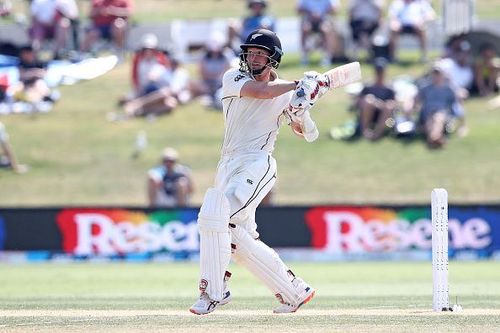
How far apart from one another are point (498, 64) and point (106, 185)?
6738 mm

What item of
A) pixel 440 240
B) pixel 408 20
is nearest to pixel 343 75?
pixel 440 240

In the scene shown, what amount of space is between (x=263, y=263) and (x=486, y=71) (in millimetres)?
12910

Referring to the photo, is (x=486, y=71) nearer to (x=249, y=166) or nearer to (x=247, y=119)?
(x=247, y=119)

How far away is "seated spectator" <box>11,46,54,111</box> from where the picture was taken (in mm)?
20109

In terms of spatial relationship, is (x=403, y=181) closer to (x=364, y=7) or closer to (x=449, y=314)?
(x=364, y=7)

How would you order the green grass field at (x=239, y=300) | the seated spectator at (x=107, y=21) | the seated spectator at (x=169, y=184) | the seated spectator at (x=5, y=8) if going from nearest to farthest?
the green grass field at (x=239, y=300), the seated spectator at (x=169, y=184), the seated spectator at (x=107, y=21), the seated spectator at (x=5, y=8)

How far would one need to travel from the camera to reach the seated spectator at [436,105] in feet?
59.7

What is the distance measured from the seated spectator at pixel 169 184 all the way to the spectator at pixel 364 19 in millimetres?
5873

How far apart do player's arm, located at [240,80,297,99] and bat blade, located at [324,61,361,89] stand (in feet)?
0.96

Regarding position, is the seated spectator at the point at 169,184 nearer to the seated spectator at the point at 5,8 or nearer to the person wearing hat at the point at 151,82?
the person wearing hat at the point at 151,82

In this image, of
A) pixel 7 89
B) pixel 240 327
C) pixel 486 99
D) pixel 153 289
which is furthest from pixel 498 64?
pixel 240 327

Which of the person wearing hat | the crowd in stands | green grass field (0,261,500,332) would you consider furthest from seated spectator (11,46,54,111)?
green grass field (0,261,500,332)

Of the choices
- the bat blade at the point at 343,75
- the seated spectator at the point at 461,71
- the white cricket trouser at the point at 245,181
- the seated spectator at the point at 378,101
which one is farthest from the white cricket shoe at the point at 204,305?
the seated spectator at the point at 461,71

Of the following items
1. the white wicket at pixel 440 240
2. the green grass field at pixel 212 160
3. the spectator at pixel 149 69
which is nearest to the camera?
→ the white wicket at pixel 440 240
